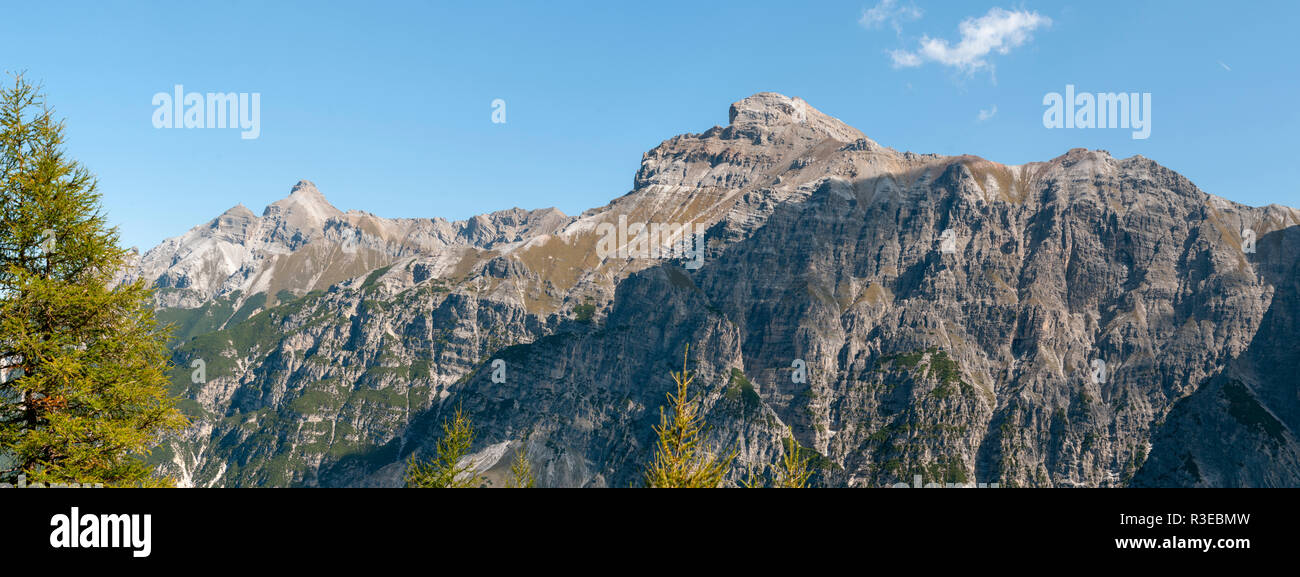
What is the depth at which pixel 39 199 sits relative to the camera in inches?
886

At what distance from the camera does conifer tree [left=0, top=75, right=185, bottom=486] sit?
2192 centimetres
